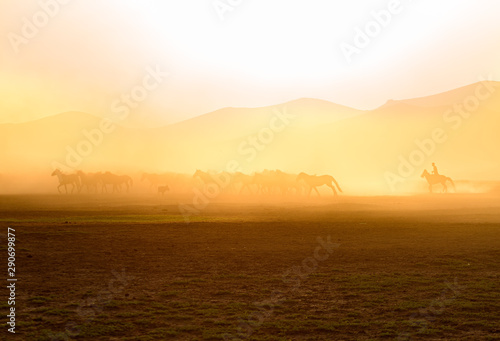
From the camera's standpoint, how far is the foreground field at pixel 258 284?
9.48 metres

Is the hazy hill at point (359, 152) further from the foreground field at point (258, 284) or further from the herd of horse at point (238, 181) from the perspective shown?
the foreground field at point (258, 284)

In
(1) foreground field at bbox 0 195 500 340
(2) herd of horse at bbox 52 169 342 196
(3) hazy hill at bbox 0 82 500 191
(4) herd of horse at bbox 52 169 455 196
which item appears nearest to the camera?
(1) foreground field at bbox 0 195 500 340

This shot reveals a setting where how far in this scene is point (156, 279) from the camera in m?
14.1

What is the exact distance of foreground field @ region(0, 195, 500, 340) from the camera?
373 inches

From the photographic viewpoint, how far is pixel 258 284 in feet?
44.0

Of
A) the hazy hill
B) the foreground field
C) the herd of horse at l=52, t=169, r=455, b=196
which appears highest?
the hazy hill

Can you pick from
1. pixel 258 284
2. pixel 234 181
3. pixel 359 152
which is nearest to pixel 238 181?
pixel 234 181

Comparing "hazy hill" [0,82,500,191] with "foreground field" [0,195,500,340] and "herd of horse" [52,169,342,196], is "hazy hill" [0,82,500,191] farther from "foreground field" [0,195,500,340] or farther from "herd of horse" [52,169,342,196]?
"foreground field" [0,195,500,340]

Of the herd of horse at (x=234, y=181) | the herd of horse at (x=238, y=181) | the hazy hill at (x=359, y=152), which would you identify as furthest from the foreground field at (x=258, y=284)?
the hazy hill at (x=359, y=152)

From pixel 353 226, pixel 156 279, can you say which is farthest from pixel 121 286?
pixel 353 226

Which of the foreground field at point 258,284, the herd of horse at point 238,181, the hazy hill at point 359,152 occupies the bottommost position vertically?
the foreground field at point 258,284

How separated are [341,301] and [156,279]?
5.72 m

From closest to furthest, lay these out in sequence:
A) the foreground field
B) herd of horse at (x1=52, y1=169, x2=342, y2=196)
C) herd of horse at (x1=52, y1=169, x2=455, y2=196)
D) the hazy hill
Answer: the foreground field < herd of horse at (x1=52, y1=169, x2=455, y2=196) < herd of horse at (x1=52, y1=169, x2=342, y2=196) < the hazy hill

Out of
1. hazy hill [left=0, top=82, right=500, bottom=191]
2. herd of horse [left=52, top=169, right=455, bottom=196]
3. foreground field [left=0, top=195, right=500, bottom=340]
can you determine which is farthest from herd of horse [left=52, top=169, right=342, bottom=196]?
hazy hill [left=0, top=82, right=500, bottom=191]
